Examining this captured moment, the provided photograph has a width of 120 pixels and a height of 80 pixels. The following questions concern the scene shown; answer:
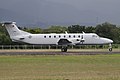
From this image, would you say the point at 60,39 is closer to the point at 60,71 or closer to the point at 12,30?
the point at 12,30

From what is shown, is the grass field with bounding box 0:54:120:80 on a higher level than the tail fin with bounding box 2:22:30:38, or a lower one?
lower

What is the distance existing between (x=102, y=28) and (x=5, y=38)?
37703 millimetres

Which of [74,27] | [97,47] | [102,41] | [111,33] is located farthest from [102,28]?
[102,41]

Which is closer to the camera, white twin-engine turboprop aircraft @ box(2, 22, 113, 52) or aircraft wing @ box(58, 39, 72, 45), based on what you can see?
aircraft wing @ box(58, 39, 72, 45)

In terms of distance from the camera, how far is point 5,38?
93.8 metres

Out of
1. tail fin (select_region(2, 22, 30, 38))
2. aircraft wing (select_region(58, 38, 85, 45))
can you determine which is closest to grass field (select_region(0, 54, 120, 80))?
aircraft wing (select_region(58, 38, 85, 45))

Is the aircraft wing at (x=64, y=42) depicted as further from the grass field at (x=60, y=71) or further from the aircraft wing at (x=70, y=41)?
the grass field at (x=60, y=71)

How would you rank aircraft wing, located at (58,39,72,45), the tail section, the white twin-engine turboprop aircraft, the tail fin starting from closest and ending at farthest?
aircraft wing, located at (58,39,72,45) → the white twin-engine turboprop aircraft → the tail fin → the tail section

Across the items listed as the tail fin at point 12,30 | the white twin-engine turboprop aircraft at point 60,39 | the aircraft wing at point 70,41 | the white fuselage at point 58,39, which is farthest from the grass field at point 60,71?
the tail fin at point 12,30

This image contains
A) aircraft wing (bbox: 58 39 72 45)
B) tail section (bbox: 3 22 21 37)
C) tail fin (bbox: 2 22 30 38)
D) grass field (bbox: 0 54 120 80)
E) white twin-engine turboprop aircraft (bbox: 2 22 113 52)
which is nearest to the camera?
grass field (bbox: 0 54 120 80)

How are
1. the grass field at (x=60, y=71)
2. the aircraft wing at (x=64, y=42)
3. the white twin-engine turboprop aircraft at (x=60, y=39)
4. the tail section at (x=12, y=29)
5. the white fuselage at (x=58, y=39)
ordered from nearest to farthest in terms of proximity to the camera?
the grass field at (x=60, y=71)
the aircraft wing at (x=64, y=42)
the white twin-engine turboprop aircraft at (x=60, y=39)
the white fuselage at (x=58, y=39)
the tail section at (x=12, y=29)

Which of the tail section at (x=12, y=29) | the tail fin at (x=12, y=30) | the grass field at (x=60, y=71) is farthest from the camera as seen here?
the tail section at (x=12, y=29)

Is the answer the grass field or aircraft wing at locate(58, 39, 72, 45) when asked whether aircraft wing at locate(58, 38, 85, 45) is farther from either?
the grass field

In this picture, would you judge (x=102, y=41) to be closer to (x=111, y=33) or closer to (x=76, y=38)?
(x=76, y=38)
